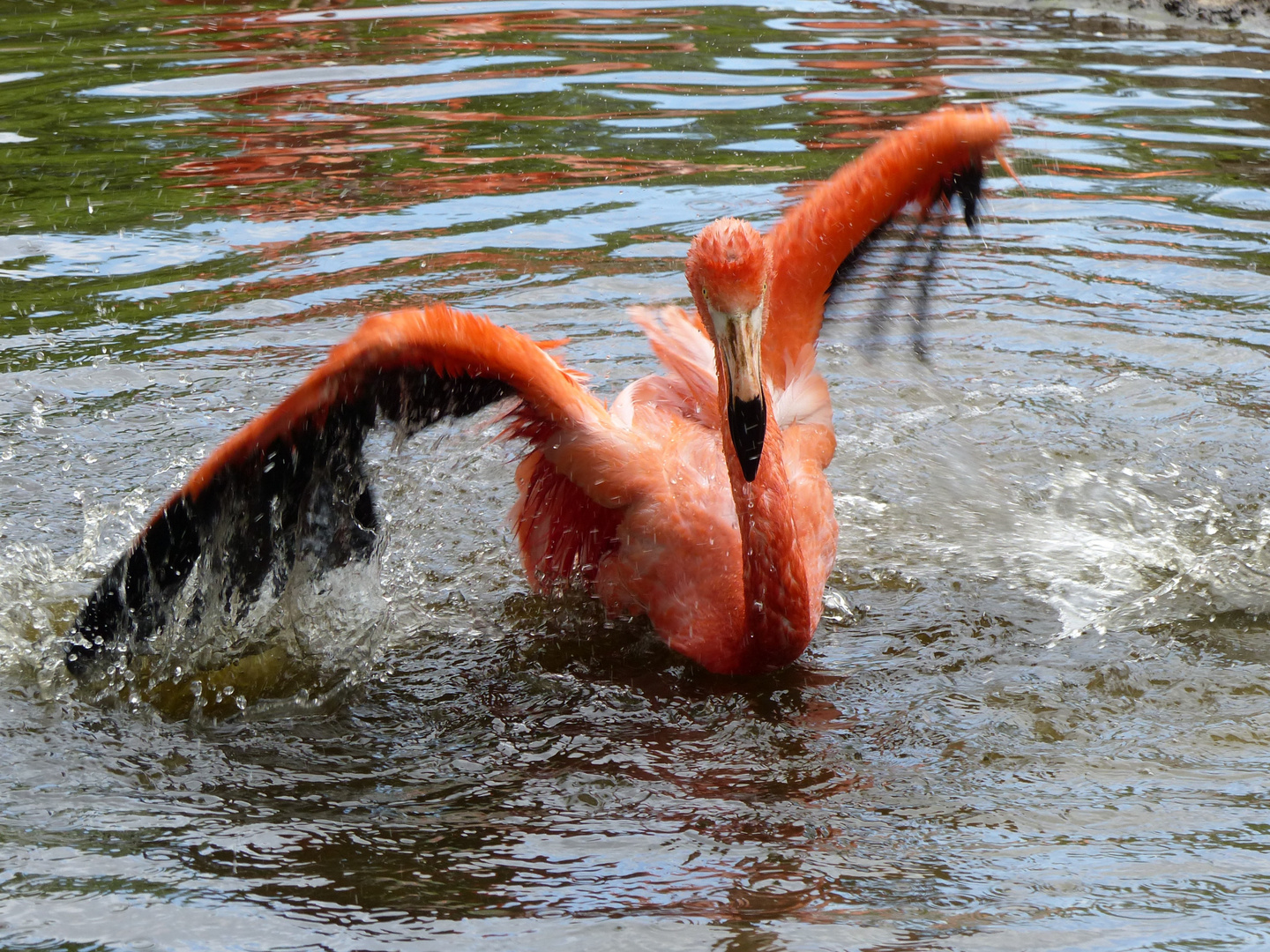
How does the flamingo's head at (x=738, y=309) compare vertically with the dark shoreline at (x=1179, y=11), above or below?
below

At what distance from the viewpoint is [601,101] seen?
9961 mm

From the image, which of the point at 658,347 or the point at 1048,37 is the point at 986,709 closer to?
the point at 658,347

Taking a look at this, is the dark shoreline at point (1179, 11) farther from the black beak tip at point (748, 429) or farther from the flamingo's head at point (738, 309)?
the black beak tip at point (748, 429)

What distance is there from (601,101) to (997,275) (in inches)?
138

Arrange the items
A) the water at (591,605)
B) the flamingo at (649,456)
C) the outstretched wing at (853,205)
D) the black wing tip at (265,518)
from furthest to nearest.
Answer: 1. the outstretched wing at (853,205)
2. the black wing tip at (265,518)
3. the flamingo at (649,456)
4. the water at (591,605)

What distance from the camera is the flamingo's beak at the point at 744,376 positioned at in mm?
3910

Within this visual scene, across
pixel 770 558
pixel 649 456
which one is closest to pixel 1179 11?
pixel 649 456

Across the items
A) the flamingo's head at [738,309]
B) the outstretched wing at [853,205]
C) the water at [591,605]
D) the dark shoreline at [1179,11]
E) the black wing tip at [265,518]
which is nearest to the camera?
the water at [591,605]

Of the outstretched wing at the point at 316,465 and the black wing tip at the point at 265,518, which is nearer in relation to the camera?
the outstretched wing at the point at 316,465

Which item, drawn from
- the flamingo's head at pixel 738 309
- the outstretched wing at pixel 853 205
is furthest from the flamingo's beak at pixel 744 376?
the outstretched wing at pixel 853 205

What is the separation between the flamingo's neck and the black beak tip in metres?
0.19

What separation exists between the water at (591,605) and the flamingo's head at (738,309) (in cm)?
89

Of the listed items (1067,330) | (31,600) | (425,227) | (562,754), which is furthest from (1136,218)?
(31,600)

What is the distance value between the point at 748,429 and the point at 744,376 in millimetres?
144
